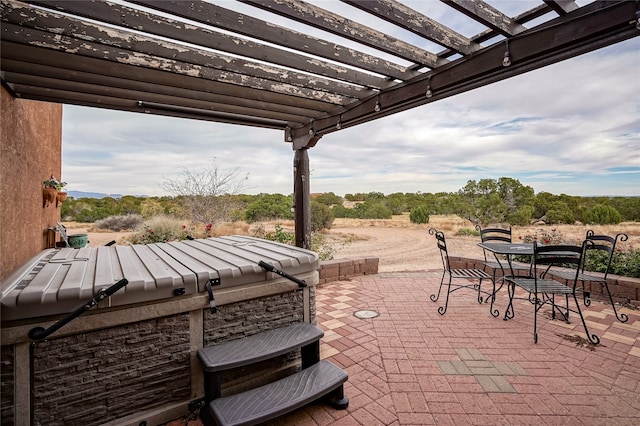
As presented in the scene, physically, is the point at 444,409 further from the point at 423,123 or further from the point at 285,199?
the point at 285,199

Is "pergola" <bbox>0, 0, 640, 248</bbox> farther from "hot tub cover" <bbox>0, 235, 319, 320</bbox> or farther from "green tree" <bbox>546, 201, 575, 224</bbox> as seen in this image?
"green tree" <bbox>546, 201, 575, 224</bbox>

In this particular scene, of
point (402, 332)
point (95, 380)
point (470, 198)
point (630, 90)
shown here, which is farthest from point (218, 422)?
point (470, 198)

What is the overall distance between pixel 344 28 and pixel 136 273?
6.75ft

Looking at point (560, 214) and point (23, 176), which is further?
point (560, 214)

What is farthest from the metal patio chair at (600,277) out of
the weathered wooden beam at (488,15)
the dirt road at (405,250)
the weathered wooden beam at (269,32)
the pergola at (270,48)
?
the weathered wooden beam at (269,32)

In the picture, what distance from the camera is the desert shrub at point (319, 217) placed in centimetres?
1186

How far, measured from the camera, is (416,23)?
187 cm

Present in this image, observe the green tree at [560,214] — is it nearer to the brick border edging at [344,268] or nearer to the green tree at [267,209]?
the brick border edging at [344,268]

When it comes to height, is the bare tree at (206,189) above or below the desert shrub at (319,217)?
above

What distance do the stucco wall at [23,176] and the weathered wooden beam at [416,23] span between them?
2659mm

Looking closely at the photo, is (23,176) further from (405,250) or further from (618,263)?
(405,250)

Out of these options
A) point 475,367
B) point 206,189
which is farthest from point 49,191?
point 206,189

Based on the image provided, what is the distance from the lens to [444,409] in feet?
6.22

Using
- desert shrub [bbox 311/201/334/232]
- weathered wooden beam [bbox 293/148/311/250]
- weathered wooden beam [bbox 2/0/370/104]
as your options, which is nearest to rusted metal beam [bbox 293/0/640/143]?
weathered wooden beam [bbox 2/0/370/104]
